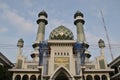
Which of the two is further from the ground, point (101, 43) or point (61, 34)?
point (61, 34)

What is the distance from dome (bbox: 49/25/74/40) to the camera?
3584cm

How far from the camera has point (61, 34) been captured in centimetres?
3641

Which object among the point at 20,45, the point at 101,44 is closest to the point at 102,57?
the point at 101,44

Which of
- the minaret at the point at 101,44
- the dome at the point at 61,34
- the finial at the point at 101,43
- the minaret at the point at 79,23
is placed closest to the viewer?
the dome at the point at 61,34

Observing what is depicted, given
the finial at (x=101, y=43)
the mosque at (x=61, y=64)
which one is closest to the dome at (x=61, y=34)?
the mosque at (x=61, y=64)

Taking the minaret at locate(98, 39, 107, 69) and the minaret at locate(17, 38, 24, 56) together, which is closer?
the minaret at locate(98, 39, 107, 69)

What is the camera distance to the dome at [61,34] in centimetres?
3584

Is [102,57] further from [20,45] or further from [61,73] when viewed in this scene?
[20,45]

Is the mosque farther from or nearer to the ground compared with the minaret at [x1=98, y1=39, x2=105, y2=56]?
nearer to the ground

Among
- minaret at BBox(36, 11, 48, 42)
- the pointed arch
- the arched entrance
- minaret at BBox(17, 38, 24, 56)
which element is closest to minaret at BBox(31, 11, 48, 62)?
minaret at BBox(36, 11, 48, 42)

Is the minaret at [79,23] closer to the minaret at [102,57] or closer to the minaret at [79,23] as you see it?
the minaret at [79,23]

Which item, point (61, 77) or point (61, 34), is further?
point (61, 34)

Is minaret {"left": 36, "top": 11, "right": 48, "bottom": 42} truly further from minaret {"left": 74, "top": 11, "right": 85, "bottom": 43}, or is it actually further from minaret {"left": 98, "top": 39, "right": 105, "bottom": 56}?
minaret {"left": 98, "top": 39, "right": 105, "bottom": 56}

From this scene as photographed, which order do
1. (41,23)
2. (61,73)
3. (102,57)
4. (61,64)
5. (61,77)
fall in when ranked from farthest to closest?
1. (41,23)
2. (102,57)
3. (61,77)
4. (61,73)
5. (61,64)
